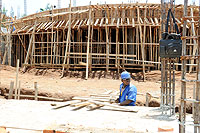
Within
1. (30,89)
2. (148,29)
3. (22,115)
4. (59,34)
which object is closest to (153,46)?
(148,29)

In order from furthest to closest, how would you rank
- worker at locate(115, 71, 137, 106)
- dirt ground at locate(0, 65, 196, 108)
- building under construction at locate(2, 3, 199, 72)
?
building under construction at locate(2, 3, 199, 72) → dirt ground at locate(0, 65, 196, 108) → worker at locate(115, 71, 137, 106)

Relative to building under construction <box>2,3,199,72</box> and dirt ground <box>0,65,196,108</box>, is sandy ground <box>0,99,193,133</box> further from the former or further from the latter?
building under construction <box>2,3,199,72</box>

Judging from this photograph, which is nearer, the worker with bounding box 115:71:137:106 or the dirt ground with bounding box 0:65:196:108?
the worker with bounding box 115:71:137:106

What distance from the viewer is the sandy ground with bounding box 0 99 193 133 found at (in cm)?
371

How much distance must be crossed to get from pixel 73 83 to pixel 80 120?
10682mm

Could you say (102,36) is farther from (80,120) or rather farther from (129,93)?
(80,120)

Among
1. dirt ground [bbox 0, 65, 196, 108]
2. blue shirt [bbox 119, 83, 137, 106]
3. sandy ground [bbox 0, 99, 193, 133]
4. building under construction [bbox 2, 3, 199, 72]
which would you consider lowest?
dirt ground [bbox 0, 65, 196, 108]

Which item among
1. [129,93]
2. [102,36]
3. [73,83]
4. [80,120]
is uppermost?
[102,36]

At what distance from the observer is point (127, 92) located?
5.87 metres

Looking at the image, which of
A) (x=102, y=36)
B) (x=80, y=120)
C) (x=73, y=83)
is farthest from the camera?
(x=102, y=36)

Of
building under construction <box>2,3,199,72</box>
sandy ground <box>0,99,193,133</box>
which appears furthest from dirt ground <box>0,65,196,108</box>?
sandy ground <box>0,99,193,133</box>

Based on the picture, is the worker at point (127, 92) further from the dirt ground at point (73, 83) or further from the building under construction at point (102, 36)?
the building under construction at point (102, 36)

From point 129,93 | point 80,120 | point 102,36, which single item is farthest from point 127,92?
point 102,36

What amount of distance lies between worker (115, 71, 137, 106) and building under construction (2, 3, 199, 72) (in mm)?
9385
